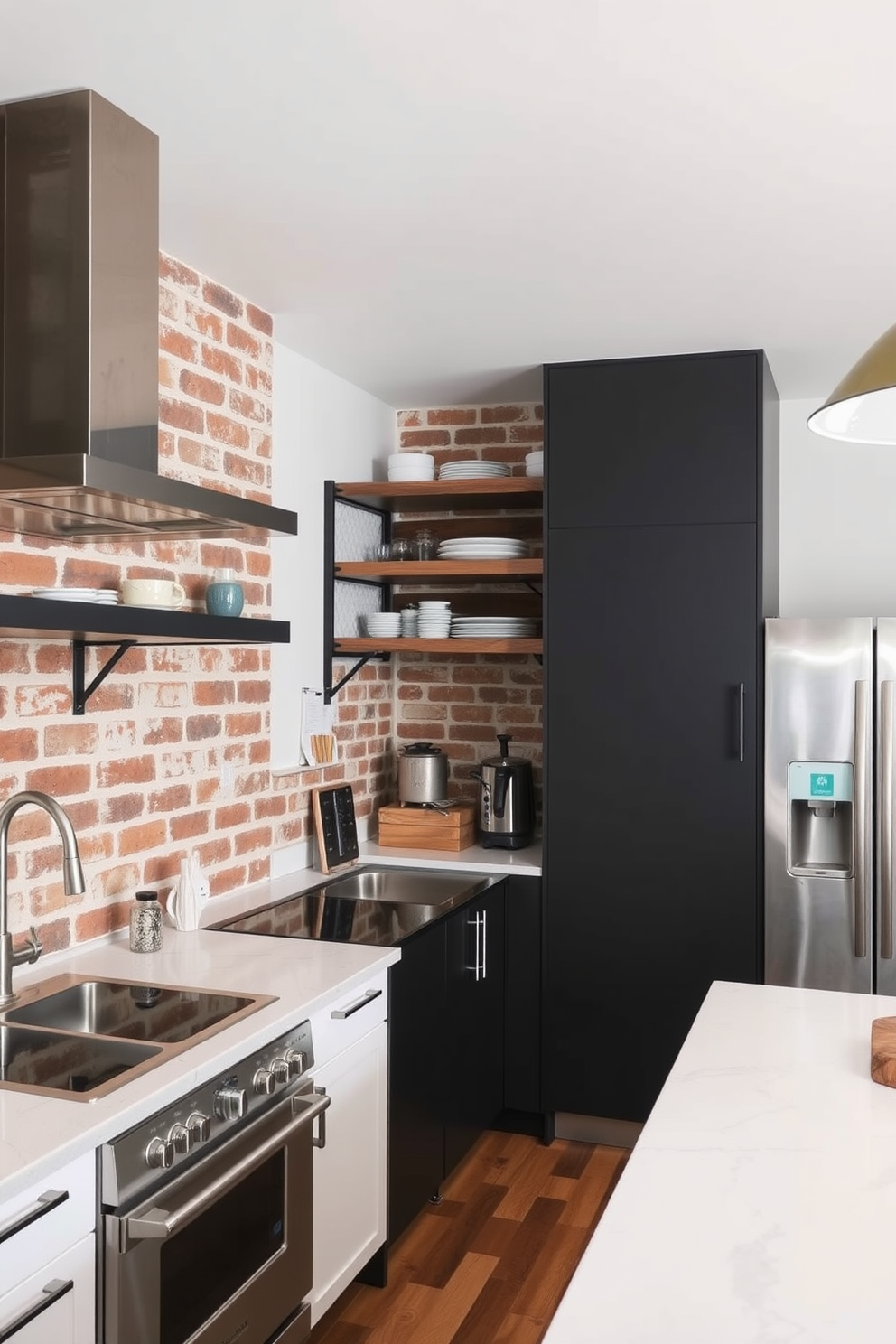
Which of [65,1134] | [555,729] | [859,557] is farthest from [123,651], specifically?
[859,557]

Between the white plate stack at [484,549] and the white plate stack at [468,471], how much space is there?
0.70ft

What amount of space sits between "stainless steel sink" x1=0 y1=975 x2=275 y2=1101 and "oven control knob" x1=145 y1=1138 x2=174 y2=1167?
105 millimetres

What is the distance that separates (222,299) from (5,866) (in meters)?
1.62

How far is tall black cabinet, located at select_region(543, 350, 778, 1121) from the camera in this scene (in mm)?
3449

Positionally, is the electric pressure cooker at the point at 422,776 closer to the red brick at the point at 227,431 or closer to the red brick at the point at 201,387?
the red brick at the point at 227,431

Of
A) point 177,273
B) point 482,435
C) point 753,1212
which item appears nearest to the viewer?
point 753,1212

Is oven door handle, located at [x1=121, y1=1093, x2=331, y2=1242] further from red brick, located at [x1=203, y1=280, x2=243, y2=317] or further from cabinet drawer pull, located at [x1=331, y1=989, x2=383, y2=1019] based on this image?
red brick, located at [x1=203, y1=280, x2=243, y2=317]

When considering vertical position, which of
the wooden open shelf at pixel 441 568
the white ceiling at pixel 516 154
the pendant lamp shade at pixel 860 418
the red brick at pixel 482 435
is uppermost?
the white ceiling at pixel 516 154

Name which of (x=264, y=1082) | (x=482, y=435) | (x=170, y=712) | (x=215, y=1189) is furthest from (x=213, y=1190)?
(x=482, y=435)

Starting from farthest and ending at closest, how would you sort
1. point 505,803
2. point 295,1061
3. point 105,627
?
1. point 505,803
2. point 295,1061
3. point 105,627

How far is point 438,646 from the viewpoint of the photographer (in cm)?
380

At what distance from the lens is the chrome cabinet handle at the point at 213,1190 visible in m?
1.71

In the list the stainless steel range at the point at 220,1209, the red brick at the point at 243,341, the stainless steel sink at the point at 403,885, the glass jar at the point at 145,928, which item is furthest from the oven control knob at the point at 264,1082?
the red brick at the point at 243,341

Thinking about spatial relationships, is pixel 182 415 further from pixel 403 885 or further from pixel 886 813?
pixel 886 813
